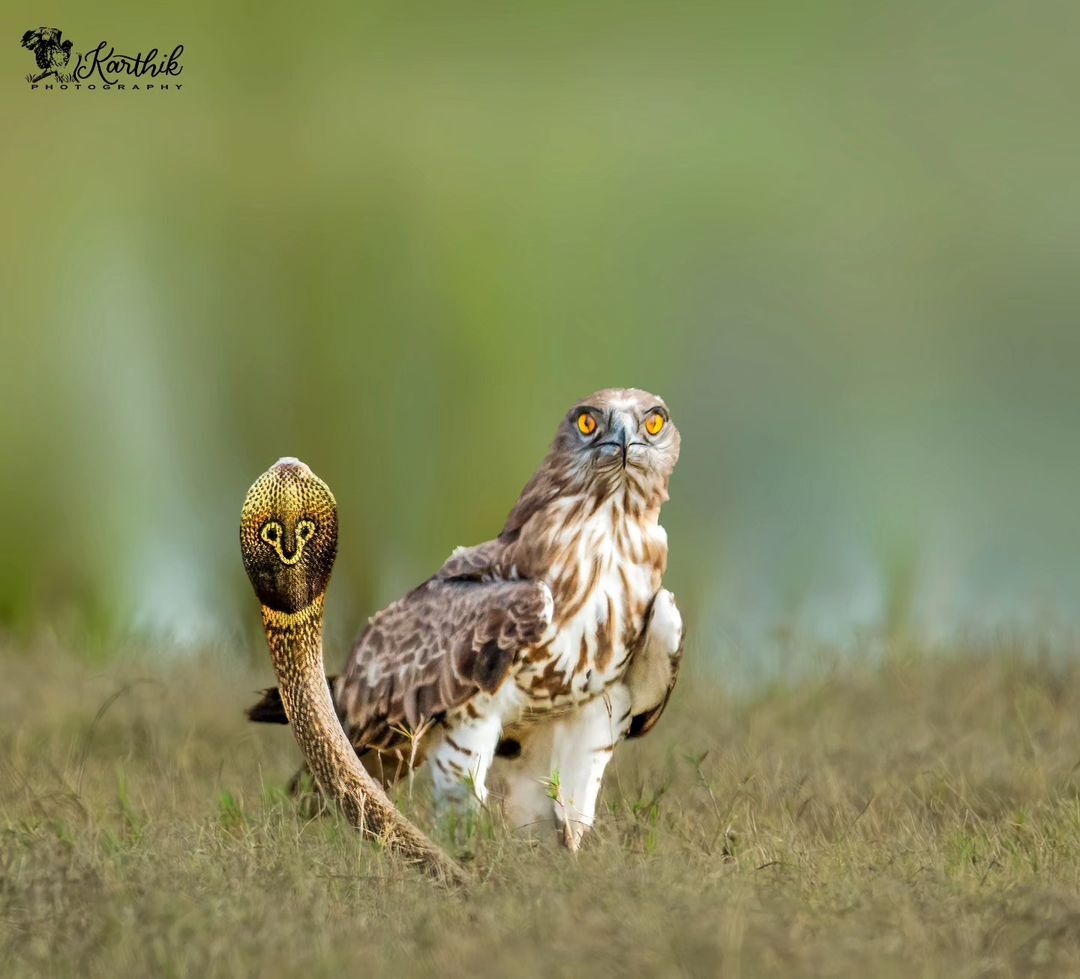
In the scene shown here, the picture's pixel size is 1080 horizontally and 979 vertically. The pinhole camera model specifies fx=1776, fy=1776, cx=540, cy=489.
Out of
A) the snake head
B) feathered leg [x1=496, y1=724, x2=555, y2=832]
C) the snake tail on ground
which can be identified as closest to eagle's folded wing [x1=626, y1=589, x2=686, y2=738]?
feathered leg [x1=496, y1=724, x2=555, y2=832]

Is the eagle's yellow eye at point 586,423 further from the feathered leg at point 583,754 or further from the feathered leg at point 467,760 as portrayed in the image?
the feathered leg at point 467,760

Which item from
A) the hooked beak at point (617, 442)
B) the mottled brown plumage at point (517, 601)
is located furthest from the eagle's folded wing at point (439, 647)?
the hooked beak at point (617, 442)

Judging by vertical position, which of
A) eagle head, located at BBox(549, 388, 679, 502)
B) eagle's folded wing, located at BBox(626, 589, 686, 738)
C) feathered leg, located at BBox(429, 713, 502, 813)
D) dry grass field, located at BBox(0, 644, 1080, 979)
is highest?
eagle head, located at BBox(549, 388, 679, 502)

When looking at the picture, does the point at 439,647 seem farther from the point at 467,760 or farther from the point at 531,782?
the point at 531,782

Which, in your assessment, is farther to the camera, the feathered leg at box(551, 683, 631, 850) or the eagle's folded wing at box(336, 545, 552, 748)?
the feathered leg at box(551, 683, 631, 850)

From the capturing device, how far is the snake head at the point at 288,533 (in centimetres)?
470

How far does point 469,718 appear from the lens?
5379 mm

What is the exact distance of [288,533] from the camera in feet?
15.4

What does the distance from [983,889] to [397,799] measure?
1975 millimetres

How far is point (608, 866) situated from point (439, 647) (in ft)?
3.37

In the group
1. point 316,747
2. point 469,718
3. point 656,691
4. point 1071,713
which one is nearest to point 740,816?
point 656,691

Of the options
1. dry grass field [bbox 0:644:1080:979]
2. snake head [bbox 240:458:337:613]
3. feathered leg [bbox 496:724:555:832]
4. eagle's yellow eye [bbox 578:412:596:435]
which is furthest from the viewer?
feathered leg [bbox 496:724:555:832]

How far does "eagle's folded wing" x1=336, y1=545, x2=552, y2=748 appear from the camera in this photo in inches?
208

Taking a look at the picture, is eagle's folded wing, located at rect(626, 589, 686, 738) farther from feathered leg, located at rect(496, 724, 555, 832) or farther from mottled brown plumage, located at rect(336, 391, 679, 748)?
feathered leg, located at rect(496, 724, 555, 832)
